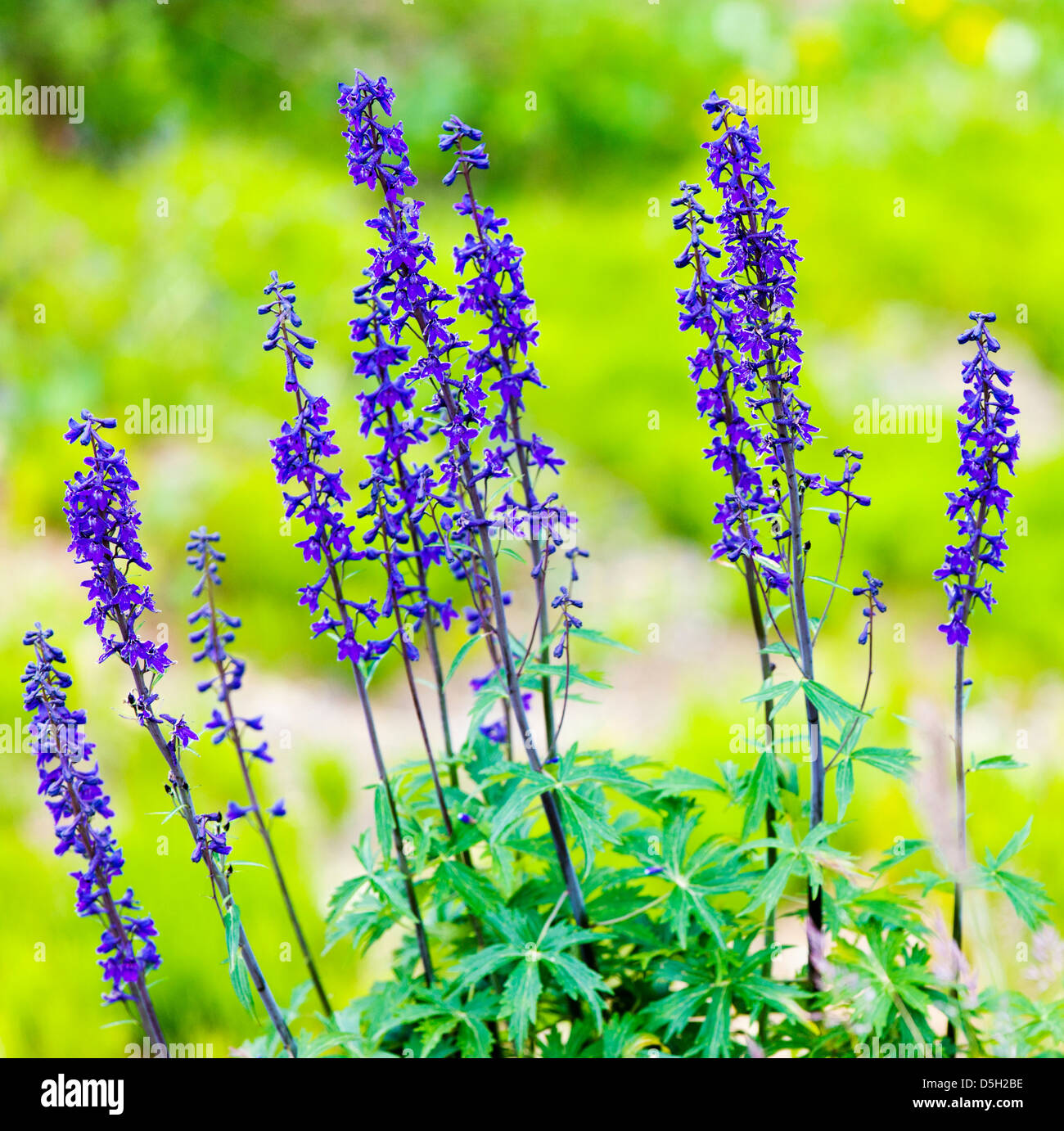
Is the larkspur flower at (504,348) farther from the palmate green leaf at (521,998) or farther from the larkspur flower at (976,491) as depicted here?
the larkspur flower at (976,491)

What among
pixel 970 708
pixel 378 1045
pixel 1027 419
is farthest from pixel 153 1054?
pixel 1027 419

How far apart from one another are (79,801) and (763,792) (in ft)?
6.39

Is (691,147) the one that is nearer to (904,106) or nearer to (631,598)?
(904,106)

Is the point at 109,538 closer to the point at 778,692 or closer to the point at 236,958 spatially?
the point at 236,958

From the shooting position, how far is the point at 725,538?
3.39 meters
